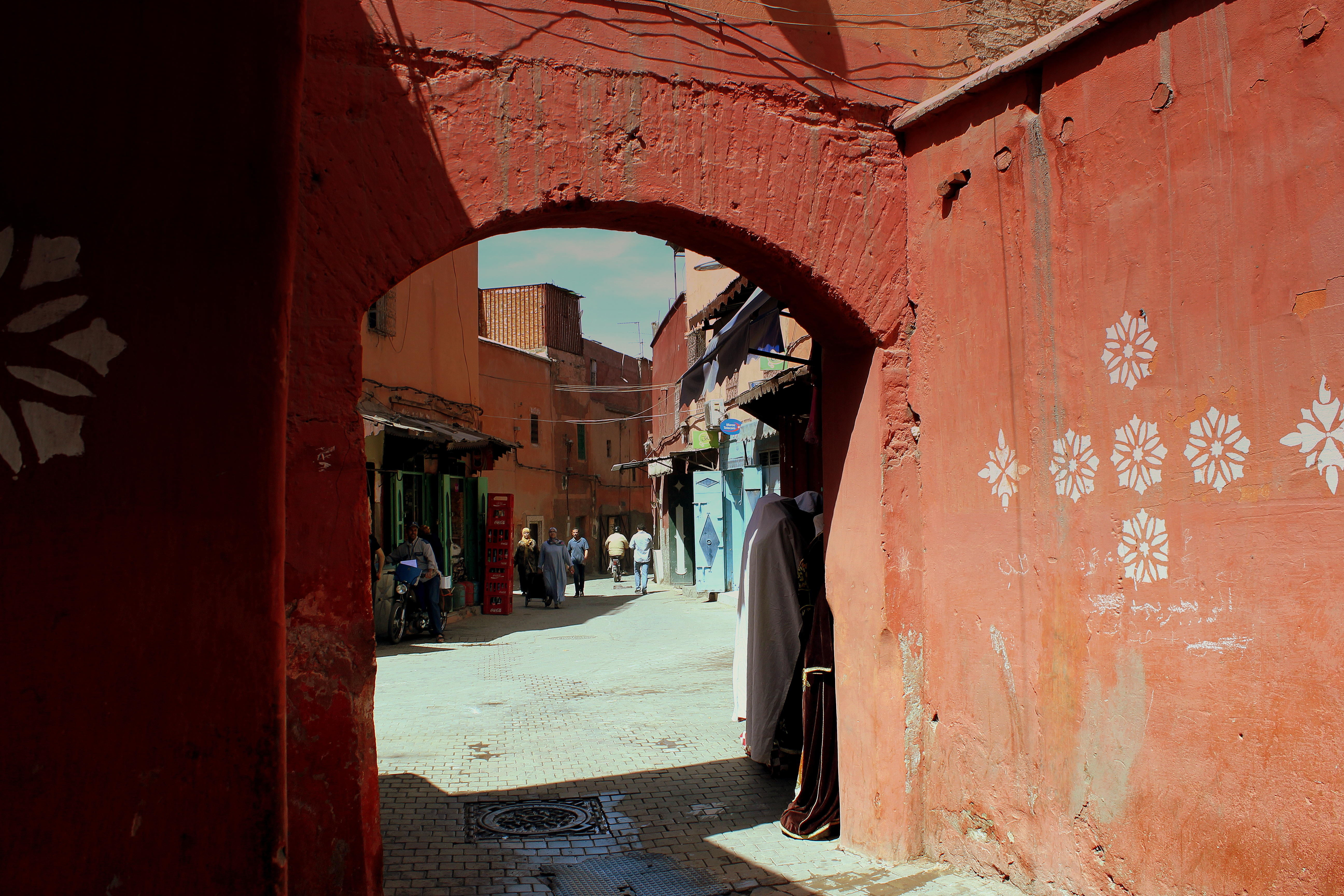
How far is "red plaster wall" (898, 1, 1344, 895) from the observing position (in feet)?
10.1

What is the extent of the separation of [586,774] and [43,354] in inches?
187

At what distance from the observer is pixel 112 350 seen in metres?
2.22

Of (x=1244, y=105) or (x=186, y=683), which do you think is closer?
(x=186, y=683)

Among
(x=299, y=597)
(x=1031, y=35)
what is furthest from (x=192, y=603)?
(x=1031, y=35)

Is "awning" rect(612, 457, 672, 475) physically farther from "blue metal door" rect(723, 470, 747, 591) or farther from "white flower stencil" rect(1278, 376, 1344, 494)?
"white flower stencil" rect(1278, 376, 1344, 494)

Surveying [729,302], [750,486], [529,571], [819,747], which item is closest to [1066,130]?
[819,747]

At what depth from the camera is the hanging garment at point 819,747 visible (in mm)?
5086

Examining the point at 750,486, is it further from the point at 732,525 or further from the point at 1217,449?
the point at 1217,449

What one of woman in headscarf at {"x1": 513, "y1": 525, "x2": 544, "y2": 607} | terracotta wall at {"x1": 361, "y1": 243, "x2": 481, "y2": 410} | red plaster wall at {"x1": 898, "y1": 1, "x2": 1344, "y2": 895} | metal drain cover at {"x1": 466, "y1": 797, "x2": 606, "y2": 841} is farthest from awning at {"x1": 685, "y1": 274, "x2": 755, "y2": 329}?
woman in headscarf at {"x1": 513, "y1": 525, "x2": 544, "y2": 607}

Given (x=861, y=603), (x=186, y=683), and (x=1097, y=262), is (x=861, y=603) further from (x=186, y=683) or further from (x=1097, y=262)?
(x=186, y=683)

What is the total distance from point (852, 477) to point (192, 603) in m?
3.42

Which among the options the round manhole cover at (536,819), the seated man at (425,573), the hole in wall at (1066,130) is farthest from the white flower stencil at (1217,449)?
the seated man at (425,573)

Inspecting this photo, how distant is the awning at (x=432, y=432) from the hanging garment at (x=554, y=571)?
2430 mm

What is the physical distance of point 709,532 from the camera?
19.2 metres
